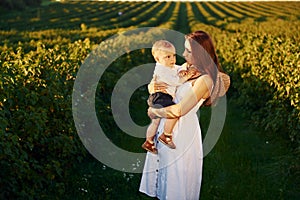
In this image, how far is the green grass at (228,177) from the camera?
624 centimetres

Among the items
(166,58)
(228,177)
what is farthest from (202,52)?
(228,177)

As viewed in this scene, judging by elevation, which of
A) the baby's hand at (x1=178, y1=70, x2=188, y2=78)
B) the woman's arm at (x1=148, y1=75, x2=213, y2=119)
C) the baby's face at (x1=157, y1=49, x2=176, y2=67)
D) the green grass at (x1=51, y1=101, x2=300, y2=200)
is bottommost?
the green grass at (x1=51, y1=101, x2=300, y2=200)

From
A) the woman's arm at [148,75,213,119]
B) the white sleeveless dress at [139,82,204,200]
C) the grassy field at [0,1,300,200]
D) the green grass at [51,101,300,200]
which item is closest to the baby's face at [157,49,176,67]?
the woman's arm at [148,75,213,119]

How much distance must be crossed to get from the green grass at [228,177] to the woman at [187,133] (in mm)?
1753

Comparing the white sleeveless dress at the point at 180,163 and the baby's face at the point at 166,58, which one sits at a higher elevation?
the baby's face at the point at 166,58

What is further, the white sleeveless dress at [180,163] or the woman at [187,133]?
the white sleeveless dress at [180,163]

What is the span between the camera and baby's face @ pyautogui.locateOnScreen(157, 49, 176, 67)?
3.94 meters

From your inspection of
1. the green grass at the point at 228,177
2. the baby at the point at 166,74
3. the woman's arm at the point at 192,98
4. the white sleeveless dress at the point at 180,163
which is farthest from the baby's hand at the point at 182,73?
the green grass at the point at 228,177

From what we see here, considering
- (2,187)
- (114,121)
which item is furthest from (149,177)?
(114,121)

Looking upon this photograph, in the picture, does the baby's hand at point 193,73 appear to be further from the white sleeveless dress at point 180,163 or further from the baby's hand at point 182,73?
the white sleeveless dress at point 180,163

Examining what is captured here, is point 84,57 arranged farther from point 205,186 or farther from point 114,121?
point 205,186

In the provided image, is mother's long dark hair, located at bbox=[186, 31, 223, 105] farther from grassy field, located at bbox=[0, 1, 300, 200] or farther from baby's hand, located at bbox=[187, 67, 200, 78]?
grassy field, located at bbox=[0, 1, 300, 200]

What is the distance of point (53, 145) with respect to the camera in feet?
20.9

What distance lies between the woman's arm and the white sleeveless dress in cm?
17
